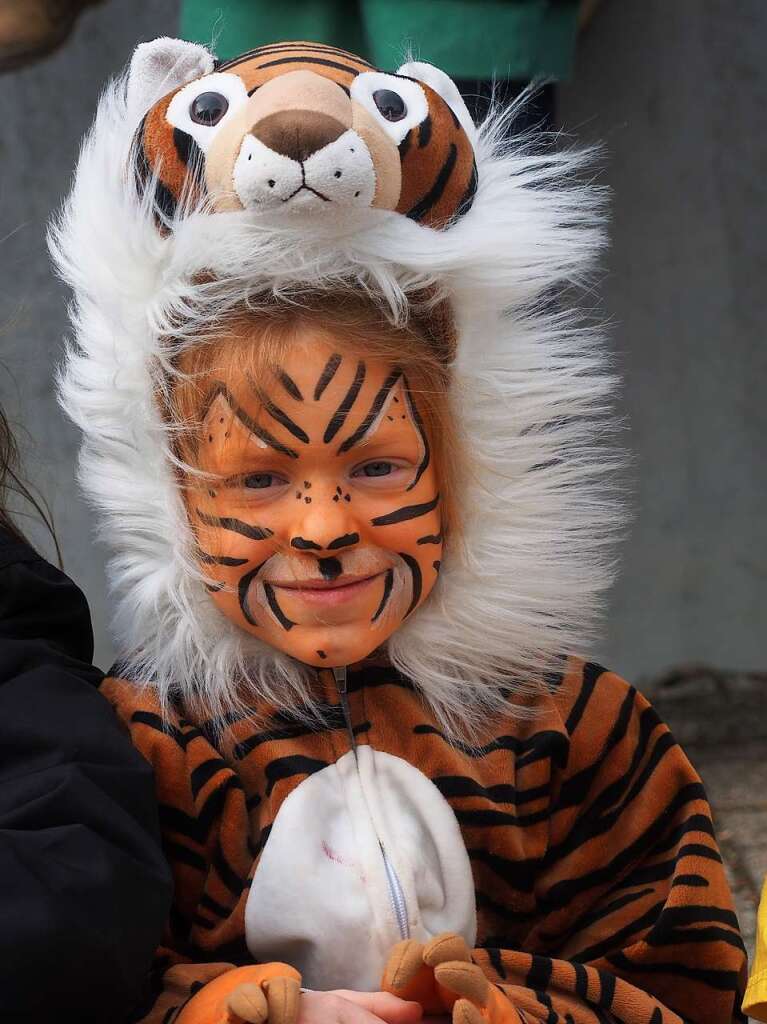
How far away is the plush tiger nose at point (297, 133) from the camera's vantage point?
119 centimetres

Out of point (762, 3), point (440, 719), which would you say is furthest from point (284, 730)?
point (762, 3)

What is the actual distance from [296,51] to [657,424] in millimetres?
1817

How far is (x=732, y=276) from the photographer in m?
2.92

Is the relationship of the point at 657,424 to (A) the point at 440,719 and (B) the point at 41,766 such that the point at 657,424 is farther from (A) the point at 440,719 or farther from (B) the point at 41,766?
(B) the point at 41,766

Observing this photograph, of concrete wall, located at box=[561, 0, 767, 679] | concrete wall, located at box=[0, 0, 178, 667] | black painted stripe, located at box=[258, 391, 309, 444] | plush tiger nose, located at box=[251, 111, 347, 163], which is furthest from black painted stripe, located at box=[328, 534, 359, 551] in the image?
concrete wall, located at box=[561, 0, 767, 679]

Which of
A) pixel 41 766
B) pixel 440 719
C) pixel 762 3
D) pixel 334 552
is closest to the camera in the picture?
pixel 41 766

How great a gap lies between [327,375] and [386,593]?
0.76 feet

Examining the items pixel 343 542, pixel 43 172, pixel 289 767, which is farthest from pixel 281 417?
pixel 43 172

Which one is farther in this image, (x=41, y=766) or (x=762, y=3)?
(x=762, y=3)

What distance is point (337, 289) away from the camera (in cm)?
129

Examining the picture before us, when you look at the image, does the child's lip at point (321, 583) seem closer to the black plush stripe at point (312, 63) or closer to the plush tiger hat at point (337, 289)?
the plush tiger hat at point (337, 289)

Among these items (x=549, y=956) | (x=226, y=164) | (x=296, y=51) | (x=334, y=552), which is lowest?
(x=549, y=956)

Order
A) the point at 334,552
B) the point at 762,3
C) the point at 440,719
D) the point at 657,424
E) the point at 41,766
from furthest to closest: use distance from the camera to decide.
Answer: the point at 657,424
the point at 762,3
the point at 440,719
the point at 334,552
the point at 41,766

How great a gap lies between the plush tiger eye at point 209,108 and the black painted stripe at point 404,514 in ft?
1.34
